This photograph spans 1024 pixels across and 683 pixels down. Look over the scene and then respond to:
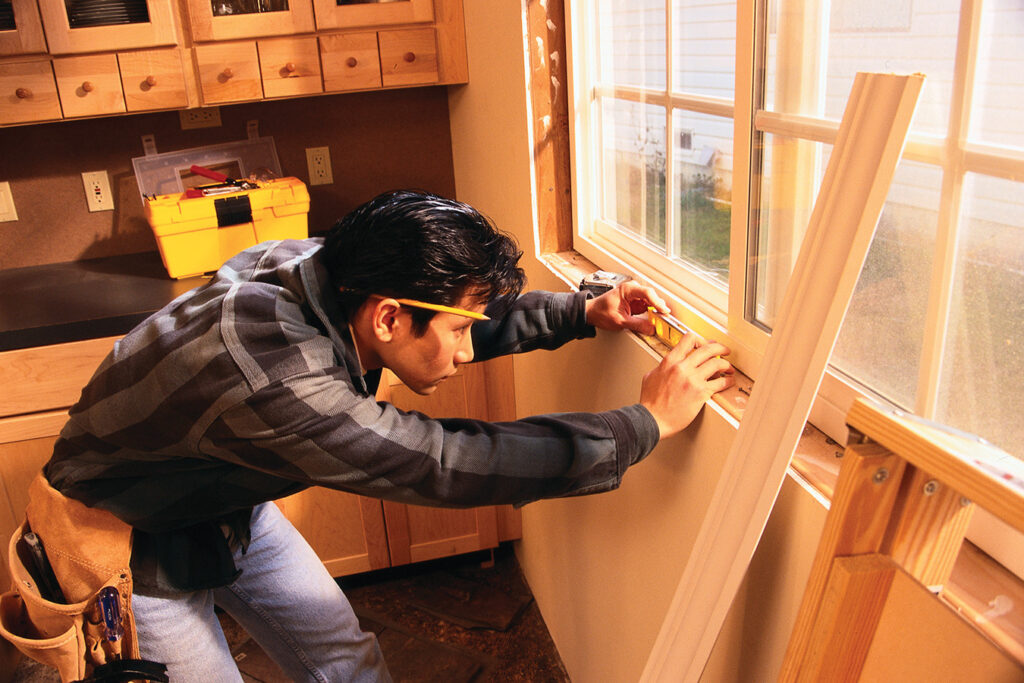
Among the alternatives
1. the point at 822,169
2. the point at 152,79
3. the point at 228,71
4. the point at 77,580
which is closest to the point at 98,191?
the point at 152,79

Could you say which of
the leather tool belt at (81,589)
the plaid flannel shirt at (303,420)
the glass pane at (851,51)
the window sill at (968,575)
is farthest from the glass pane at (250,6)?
the window sill at (968,575)

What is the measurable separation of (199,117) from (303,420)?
1856mm

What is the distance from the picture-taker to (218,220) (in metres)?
2.27

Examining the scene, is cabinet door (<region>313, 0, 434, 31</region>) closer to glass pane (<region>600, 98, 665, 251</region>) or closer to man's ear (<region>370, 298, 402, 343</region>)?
glass pane (<region>600, 98, 665, 251</region>)

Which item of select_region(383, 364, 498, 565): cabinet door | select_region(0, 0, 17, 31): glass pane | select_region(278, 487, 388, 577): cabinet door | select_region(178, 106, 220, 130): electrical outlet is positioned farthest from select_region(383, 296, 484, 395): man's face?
select_region(178, 106, 220, 130): electrical outlet

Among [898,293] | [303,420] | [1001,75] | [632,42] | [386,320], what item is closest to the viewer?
[1001,75]

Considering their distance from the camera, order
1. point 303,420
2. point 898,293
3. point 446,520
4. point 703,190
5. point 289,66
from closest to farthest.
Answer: point 898,293 → point 303,420 → point 703,190 → point 289,66 → point 446,520

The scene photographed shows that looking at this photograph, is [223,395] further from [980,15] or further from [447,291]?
[980,15]

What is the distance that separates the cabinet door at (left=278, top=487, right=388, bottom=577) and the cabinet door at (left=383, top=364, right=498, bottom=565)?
4 cm

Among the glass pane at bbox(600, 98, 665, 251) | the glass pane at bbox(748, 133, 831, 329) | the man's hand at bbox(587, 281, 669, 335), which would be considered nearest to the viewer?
the glass pane at bbox(748, 133, 831, 329)

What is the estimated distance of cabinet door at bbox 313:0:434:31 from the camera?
7.21ft

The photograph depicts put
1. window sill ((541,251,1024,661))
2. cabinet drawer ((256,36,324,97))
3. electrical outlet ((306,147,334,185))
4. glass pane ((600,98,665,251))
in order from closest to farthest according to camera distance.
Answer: window sill ((541,251,1024,661)) → glass pane ((600,98,665,251)) → cabinet drawer ((256,36,324,97)) → electrical outlet ((306,147,334,185))

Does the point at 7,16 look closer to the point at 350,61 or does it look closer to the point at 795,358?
the point at 350,61

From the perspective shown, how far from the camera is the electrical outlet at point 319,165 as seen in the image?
104 inches
